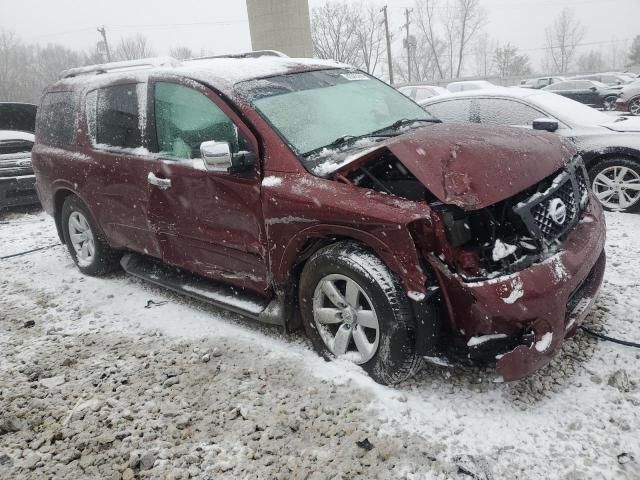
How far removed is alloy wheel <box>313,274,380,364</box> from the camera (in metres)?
2.80

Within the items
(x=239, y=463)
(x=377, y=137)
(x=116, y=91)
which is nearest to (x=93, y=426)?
(x=239, y=463)

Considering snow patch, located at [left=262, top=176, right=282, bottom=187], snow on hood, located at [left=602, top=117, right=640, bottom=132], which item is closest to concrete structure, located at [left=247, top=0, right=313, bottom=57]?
snow on hood, located at [left=602, top=117, right=640, bottom=132]

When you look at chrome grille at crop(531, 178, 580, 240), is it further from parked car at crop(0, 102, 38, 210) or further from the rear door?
parked car at crop(0, 102, 38, 210)

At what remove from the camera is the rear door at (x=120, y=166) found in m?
3.88

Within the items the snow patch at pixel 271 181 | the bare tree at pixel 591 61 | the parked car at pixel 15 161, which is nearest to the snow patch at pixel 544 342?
the snow patch at pixel 271 181

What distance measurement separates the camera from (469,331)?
2.51m

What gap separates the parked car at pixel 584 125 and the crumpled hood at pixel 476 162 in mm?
2551

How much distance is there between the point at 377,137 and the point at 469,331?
1469 mm

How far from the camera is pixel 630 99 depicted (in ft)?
48.4

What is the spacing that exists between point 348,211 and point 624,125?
472 centimetres

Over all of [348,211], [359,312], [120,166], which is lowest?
[359,312]

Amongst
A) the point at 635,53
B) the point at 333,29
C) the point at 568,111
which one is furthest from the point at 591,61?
the point at 568,111

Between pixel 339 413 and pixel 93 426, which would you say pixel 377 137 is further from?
pixel 93 426

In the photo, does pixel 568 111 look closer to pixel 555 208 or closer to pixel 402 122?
pixel 402 122
